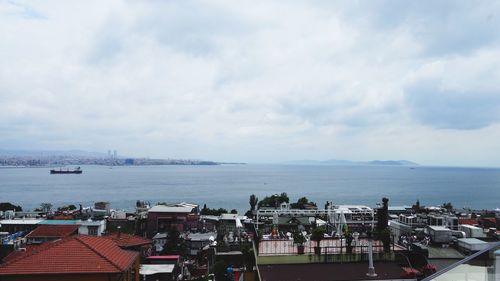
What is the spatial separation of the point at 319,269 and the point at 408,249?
3093 mm

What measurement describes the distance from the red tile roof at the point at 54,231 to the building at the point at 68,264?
2593 cm

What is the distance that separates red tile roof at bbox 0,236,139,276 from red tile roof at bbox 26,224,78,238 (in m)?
25.9

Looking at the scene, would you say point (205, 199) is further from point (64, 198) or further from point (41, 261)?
point (41, 261)

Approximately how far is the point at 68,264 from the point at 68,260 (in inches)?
5.3

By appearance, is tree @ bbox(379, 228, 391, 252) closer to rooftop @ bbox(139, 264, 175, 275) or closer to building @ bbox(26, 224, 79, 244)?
rooftop @ bbox(139, 264, 175, 275)

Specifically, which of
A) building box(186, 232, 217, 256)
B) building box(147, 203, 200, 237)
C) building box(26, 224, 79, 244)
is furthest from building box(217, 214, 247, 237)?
building box(26, 224, 79, 244)

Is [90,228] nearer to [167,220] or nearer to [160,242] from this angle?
[160,242]

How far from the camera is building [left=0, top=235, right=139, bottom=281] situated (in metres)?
9.42

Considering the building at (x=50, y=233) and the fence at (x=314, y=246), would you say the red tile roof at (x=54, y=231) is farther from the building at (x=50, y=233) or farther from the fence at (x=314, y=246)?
the fence at (x=314, y=246)

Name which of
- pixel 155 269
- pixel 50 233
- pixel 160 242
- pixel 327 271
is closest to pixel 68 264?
pixel 327 271

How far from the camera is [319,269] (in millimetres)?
10180

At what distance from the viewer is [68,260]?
9.78 m

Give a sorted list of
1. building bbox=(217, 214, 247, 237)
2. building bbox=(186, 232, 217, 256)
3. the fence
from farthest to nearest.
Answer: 1. building bbox=(217, 214, 247, 237)
2. building bbox=(186, 232, 217, 256)
3. the fence

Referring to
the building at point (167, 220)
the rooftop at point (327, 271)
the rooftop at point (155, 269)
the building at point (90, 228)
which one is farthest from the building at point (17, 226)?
the rooftop at point (327, 271)
